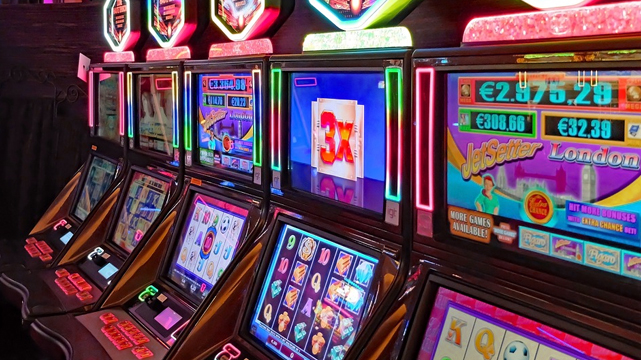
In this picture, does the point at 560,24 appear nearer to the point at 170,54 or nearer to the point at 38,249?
Answer: the point at 170,54

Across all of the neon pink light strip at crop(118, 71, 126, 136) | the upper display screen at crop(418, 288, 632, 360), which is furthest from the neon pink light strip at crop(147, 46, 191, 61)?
the upper display screen at crop(418, 288, 632, 360)

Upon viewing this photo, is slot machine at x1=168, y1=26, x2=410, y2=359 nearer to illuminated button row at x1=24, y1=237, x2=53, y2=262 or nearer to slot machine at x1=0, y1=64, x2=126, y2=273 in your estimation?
slot machine at x1=0, y1=64, x2=126, y2=273

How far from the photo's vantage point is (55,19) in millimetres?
5863

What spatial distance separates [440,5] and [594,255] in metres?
1.10

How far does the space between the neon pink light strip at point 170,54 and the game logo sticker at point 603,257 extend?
2828mm

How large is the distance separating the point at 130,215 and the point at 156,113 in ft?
2.21

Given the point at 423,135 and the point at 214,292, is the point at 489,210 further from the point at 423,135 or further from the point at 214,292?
the point at 214,292

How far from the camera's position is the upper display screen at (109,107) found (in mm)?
4953

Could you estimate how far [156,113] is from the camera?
423 cm

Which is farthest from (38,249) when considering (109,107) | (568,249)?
(568,249)

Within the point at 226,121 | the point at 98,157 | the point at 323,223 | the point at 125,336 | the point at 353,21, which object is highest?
the point at 353,21

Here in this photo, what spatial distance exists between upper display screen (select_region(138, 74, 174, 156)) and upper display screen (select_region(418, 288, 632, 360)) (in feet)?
8.09

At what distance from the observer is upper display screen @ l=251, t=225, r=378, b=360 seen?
2348mm

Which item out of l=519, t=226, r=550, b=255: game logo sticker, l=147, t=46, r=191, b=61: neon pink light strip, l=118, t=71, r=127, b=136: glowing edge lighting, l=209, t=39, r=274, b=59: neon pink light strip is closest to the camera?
l=519, t=226, r=550, b=255: game logo sticker
